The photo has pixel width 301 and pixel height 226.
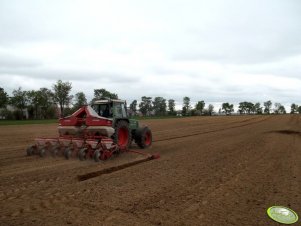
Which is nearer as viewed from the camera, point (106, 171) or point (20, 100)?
point (106, 171)

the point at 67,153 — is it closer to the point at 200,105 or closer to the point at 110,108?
the point at 110,108

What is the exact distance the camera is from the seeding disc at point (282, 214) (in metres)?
5.01

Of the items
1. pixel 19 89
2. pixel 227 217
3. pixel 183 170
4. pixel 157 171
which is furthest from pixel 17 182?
pixel 19 89

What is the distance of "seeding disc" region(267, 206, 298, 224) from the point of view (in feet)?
16.4

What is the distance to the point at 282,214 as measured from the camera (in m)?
5.25

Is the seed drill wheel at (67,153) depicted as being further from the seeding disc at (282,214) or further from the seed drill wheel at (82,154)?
the seeding disc at (282,214)

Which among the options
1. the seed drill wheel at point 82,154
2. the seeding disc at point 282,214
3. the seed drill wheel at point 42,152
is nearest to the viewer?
the seeding disc at point 282,214

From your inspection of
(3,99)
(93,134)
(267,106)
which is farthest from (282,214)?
(267,106)

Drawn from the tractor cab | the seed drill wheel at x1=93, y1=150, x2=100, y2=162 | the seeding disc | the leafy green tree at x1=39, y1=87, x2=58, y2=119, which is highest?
the leafy green tree at x1=39, y1=87, x2=58, y2=119

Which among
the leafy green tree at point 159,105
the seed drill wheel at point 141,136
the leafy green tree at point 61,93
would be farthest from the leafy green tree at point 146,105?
the seed drill wheel at point 141,136

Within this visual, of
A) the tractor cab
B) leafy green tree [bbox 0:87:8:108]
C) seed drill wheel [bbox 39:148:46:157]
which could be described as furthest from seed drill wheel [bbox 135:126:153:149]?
leafy green tree [bbox 0:87:8:108]

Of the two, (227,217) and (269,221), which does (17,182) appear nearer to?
(227,217)

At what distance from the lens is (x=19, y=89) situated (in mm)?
73875

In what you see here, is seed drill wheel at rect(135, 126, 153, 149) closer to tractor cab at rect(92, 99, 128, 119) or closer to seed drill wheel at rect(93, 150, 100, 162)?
tractor cab at rect(92, 99, 128, 119)
